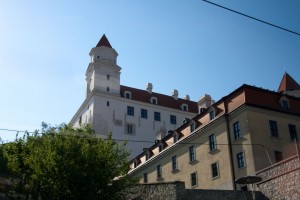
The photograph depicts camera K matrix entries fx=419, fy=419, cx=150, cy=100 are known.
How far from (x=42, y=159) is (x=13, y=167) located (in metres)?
3.66

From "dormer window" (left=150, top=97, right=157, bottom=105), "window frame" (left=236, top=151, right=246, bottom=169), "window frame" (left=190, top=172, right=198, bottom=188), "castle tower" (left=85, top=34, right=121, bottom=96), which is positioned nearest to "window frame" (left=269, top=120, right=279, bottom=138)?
"window frame" (left=236, top=151, right=246, bottom=169)

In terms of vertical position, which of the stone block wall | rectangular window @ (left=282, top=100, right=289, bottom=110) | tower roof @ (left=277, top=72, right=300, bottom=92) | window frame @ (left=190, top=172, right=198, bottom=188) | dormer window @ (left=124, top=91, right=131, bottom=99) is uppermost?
dormer window @ (left=124, top=91, right=131, bottom=99)

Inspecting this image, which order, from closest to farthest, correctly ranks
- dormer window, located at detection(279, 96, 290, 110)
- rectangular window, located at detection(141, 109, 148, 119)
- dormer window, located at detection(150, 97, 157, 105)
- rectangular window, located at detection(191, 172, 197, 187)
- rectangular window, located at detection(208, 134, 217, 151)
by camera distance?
1. dormer window, located at detection(279, 96, 290, 110)
2. rectangular window, located at detection(208, 134, 217, 151)
3. rectangular window, located at detection(191, 172, 197, 187)
4. rectangular window, located at detection(141, 109, 148, 119)
5. dormer window, located at detection(150, 97, 157, 105)

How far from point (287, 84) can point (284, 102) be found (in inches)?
721

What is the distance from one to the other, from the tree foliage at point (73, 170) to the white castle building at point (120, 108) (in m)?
35.0

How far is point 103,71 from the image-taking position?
66688 millimetres

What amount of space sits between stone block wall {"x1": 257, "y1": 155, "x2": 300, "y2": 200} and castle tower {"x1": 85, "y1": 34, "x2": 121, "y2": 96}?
41.0 meters

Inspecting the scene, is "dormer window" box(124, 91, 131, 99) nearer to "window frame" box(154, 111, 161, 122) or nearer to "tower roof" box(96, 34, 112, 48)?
"window frame" box(154, 111, 161, 122)

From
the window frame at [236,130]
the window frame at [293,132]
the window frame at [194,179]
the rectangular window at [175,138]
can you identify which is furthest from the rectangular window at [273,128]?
the rectangular window at [175,138]

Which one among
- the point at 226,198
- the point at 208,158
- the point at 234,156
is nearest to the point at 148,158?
the point at 208,158

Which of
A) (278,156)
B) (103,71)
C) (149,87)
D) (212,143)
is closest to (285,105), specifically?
(278,156)

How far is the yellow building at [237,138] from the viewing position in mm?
31516

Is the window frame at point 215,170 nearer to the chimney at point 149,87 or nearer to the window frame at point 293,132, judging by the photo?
the window frame at point 293,132

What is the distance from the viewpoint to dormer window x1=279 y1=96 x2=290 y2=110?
34528 millimetres
